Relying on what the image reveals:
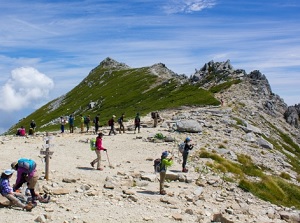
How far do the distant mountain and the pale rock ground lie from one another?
1547 inches

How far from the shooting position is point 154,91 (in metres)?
109

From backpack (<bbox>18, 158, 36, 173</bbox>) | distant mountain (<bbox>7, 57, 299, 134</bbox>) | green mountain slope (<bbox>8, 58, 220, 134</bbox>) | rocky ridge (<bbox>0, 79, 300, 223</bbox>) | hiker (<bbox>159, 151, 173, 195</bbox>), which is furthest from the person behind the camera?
→ green mountain slope (<bbox>8, 58, 220, 134</bbox>)

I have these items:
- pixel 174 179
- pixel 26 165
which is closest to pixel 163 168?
pixel 174 179

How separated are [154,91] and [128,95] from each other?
9.77 meters

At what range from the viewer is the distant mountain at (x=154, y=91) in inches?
3201

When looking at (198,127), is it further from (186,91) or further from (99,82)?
(99,82)

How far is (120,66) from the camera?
17862 cm

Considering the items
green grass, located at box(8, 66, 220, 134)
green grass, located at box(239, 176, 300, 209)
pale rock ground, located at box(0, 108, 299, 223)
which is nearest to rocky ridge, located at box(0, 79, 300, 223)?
pale rock ground, located at box(0, 108, 299, 223)

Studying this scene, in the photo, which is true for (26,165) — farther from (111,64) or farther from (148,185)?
(111,64)

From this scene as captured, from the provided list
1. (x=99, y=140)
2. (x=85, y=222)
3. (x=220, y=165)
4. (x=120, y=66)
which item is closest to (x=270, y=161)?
(x=220, y=165)

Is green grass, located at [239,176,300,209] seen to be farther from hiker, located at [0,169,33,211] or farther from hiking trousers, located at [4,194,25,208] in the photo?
hiking trousers, located at [4,194,25,208]

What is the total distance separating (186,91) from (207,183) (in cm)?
6799

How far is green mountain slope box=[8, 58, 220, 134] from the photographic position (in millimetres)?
82750

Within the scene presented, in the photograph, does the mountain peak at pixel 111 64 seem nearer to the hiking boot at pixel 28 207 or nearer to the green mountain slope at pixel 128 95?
the green mountain slope at pixel 128 95
